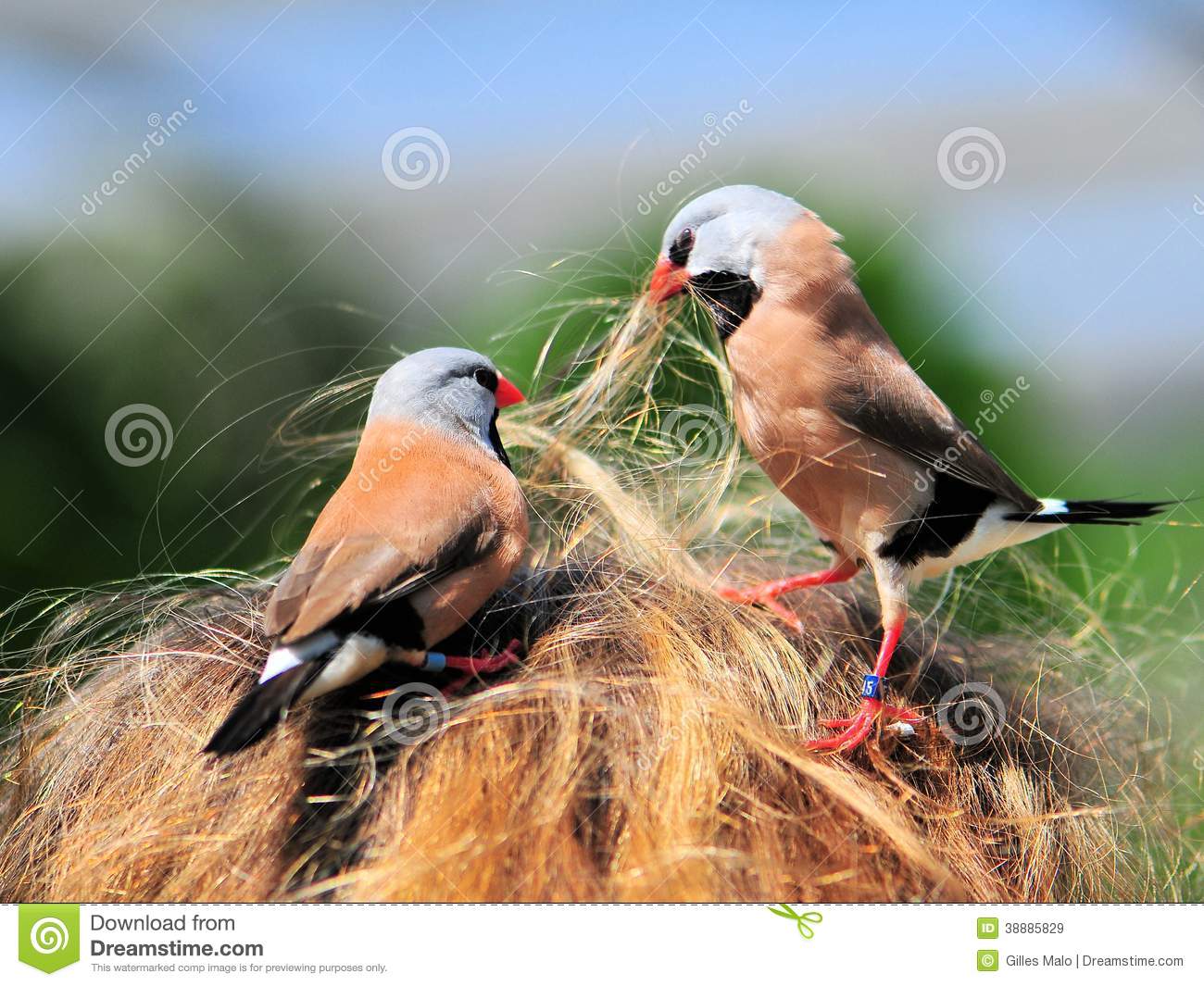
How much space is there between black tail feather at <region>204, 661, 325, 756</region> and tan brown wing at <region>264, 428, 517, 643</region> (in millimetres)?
55

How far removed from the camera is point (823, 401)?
139 cm

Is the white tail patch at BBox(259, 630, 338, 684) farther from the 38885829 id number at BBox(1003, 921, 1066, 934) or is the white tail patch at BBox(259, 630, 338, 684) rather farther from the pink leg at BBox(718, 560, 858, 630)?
the 38885829 id number at BBox(1003, 921, 1066, 934)

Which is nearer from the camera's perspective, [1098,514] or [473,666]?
[473,666]

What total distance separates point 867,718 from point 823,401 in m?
0.50

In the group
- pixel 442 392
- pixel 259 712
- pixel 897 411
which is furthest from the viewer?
pixel 897 411

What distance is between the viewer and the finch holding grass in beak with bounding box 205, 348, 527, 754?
3.29 feet

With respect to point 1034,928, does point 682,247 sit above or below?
above

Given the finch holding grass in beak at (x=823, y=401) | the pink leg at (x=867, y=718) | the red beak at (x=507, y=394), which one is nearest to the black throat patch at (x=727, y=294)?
the finch holding grass in beak at (x=823, y=401)

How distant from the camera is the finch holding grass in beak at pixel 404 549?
100cm

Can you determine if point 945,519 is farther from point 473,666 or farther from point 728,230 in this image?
point 473,666

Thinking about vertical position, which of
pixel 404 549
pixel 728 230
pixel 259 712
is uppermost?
pixel 728 230

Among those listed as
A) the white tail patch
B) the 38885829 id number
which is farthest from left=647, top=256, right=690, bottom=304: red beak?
the 38885829 id number

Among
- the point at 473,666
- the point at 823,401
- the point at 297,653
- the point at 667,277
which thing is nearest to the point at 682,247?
the point at 667,277

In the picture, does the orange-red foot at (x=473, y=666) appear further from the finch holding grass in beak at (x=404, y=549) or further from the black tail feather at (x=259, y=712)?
the black tail feather at (x=259, y=712)
